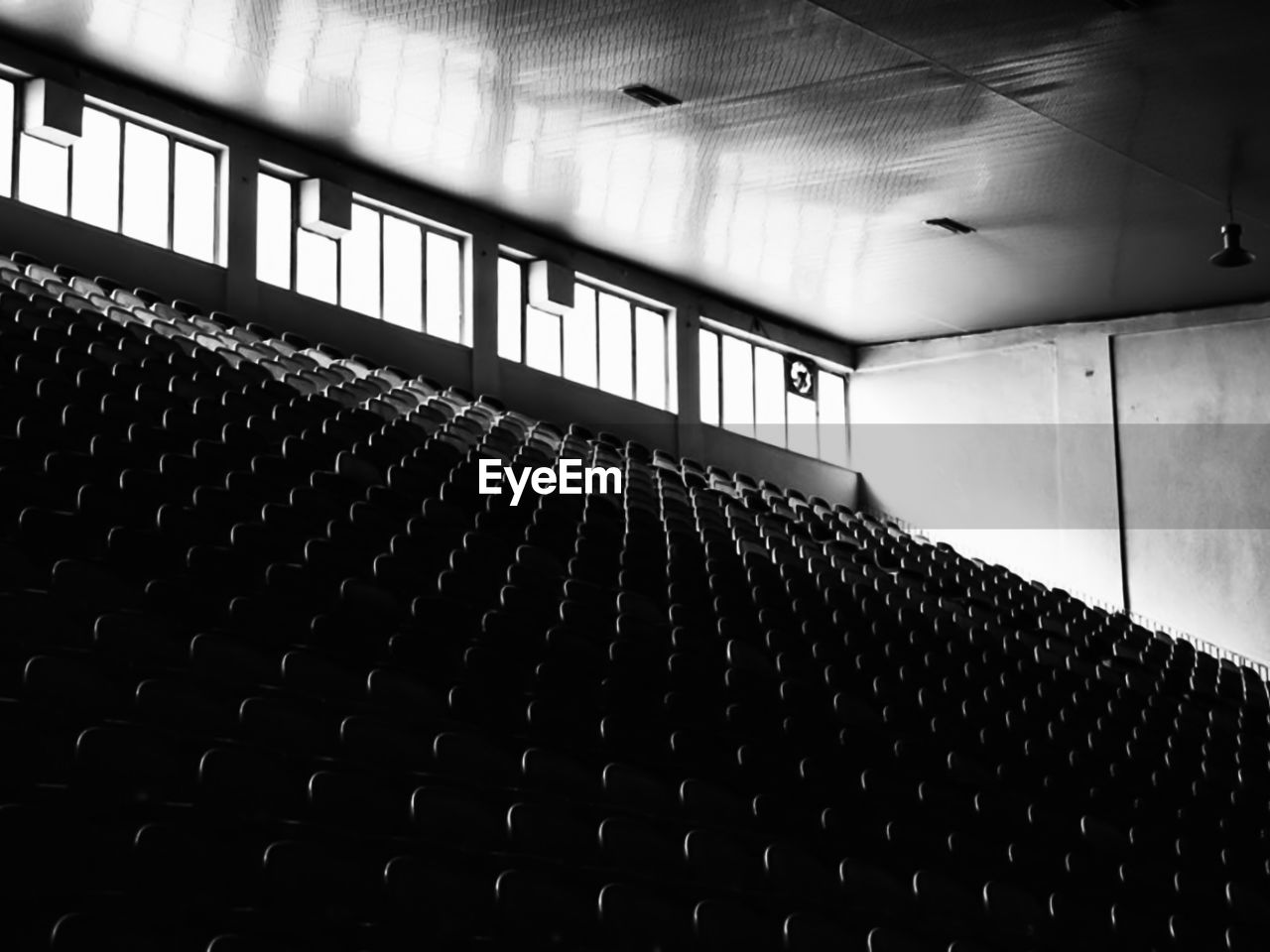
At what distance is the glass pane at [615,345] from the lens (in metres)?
17.6

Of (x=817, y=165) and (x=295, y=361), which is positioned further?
(x=817, y=165)

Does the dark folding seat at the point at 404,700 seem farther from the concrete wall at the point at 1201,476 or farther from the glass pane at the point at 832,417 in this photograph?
the glass pane at the point at 832,417

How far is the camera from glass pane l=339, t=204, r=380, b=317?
15258 mm

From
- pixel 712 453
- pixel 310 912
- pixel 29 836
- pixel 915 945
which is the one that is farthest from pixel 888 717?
pixel 712 453

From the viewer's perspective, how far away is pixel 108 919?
168 inches

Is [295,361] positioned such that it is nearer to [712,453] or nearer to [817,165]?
[817,165]

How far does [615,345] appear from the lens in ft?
58.2

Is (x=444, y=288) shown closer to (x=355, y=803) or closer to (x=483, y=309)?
(x=483, y=309)

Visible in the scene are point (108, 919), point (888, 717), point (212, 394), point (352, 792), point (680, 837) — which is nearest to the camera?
point (108, 919)

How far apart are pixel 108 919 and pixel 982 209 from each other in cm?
1221

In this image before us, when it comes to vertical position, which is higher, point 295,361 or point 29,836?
point 295,361

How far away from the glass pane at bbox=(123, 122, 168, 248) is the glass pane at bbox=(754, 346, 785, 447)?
743cm

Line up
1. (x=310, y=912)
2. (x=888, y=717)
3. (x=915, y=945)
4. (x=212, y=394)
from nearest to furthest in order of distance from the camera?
(x=310, y=912), (x=915, y=945), (x=888, y=717), (x=212, y=394)

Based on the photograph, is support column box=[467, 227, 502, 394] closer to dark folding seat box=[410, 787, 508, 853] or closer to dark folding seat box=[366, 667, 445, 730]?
dark folding seat box=[366, 667, 445, 730]
